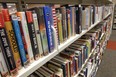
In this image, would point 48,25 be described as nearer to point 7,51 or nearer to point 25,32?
point 25,32

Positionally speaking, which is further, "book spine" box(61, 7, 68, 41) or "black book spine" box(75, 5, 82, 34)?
"black book spine" box(75, 5, 82, 34)

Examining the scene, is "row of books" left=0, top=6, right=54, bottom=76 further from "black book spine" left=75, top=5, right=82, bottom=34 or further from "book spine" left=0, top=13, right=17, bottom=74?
"black book spine" left=75, top=5, right=82, bottom=34

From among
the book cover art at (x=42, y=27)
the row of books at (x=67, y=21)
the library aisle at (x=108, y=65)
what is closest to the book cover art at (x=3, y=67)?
the book cover art at (x=42, y=27)

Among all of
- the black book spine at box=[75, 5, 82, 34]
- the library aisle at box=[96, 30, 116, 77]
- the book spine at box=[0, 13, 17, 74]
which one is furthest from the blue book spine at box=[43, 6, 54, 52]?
the library aisle at box=[96, 30, 116, 77]

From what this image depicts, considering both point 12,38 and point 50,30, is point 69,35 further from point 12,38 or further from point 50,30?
point 12,38

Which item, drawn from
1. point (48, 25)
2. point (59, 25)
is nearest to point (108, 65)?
point (59, 25)

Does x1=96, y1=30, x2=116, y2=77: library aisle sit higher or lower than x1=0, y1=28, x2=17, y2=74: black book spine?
lower

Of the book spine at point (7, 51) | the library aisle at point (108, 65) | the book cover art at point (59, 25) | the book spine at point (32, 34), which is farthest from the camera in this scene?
the library aisle at point (108, 65)

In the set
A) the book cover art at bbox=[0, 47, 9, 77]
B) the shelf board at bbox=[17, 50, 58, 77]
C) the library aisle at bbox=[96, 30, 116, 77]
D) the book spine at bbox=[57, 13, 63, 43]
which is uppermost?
the book spine at bbox=[57, 13, 63, 43]

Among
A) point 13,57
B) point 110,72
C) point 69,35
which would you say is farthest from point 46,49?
point 110,72

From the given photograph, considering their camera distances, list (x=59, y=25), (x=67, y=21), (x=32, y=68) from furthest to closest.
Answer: (x=67, y=21) → (x=59, y=25) → (x=32, y=68)

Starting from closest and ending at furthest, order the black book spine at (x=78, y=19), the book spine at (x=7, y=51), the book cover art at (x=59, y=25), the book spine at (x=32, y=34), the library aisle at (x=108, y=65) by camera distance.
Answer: the book spine at (x=7, y=51) < the book spine at (x=32, y=34) < the book cover art at (x=59, y=25) < the black book spine at (x=78, y=19) < the library aisle at (x=108, y=65)

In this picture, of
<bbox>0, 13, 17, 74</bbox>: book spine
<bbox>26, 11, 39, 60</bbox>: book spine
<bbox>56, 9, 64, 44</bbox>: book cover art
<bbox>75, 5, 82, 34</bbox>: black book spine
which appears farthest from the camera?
<bbox>75, 5, 82, 34</bbox>: black book spine

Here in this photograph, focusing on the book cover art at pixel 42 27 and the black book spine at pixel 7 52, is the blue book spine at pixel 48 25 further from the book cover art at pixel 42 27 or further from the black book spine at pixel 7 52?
the black book spine at pixel 7 52
